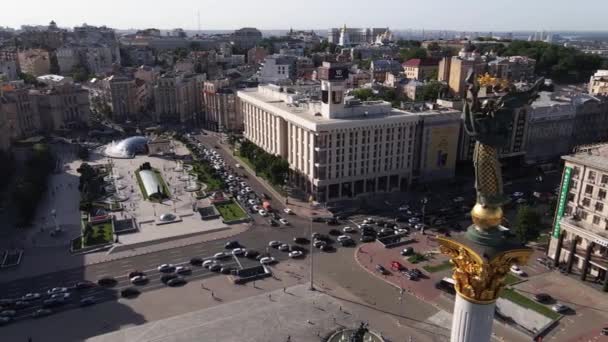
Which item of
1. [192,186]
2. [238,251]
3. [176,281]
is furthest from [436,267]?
[192,186]

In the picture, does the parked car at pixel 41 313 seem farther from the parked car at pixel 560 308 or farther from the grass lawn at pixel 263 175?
the parked car at pixel 560 308

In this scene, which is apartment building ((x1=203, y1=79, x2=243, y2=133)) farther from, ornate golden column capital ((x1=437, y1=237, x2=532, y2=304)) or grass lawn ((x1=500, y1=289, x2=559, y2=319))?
ornate golden column capital ((x1=437, y1=237, x2=532, y2=304))

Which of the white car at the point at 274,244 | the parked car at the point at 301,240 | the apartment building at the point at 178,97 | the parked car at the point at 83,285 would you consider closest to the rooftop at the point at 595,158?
the parked car at the point at 301,240

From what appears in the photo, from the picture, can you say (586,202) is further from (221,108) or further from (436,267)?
(221,108)

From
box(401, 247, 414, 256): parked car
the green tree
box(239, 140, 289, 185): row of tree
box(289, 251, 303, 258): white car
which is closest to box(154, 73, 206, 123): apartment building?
box(239, 140, 289, 185): row of tree

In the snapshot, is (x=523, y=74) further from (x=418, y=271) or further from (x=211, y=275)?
(x=211, y=275)
